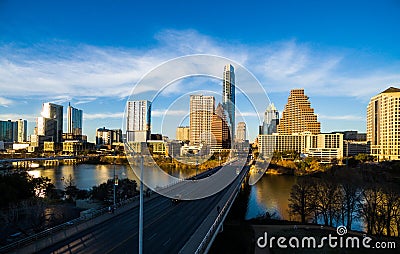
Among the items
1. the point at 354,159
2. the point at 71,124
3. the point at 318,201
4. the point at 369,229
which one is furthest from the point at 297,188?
the point at 71,124

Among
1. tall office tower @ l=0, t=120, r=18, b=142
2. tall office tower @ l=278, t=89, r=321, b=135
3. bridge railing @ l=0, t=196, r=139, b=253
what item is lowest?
bridge railing @ l=0, t=196, r=139, b=253

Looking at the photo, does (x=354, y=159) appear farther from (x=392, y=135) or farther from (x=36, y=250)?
(x=36, y=250)

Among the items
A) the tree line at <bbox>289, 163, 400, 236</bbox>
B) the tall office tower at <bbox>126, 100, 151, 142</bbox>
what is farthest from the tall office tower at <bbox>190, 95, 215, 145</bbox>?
the tall office tower at <bbox>126, 100, 151, 142</bbox>

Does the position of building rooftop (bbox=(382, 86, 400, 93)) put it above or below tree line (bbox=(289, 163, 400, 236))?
above

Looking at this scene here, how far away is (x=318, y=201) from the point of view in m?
12.6

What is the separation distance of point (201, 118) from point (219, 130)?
11.3ft

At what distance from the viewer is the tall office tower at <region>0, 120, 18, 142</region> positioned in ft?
159

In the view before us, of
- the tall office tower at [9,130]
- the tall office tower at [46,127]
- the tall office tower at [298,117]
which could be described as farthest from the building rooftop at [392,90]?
the tall office tower at [9,130]

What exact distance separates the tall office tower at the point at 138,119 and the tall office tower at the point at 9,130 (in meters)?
49.3

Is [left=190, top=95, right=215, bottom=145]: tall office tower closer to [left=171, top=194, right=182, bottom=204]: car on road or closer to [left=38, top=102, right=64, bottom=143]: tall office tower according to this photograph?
[left=171, top=194, right=182, bottom=204]: car on road

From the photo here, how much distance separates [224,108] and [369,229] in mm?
12045

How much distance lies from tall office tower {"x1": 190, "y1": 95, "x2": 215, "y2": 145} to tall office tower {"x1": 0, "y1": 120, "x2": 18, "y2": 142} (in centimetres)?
3882

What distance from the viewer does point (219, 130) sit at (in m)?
23.1

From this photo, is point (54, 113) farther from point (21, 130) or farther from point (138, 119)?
point (138, 119)
